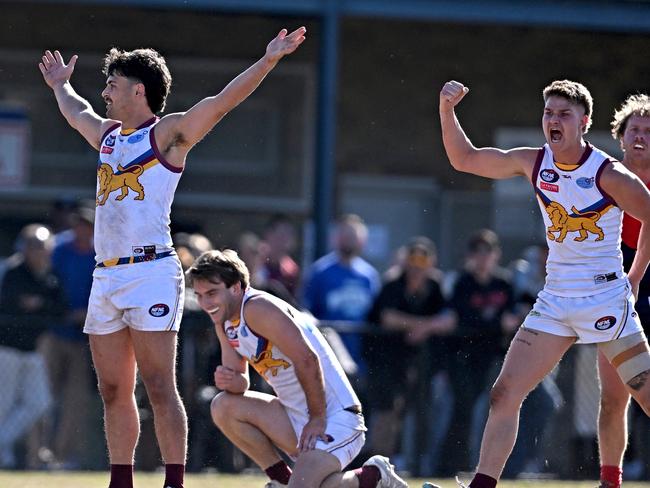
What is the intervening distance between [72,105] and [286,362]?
1.76 metres

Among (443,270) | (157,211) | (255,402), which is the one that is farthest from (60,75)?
(443,270)

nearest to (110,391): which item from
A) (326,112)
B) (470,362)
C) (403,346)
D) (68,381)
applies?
(68,381)

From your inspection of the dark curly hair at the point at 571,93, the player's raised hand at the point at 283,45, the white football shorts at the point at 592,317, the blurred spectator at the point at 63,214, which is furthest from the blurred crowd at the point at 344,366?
the dark curly hair at the point at 571,93

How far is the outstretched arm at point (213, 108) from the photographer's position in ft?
20.9

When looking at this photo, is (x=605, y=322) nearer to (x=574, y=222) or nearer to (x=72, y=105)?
(x=574, y=222)

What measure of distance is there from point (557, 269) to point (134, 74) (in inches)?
90.9

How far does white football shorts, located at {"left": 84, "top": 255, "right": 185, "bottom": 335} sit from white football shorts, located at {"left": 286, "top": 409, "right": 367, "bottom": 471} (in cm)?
93

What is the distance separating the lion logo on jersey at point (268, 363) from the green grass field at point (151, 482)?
2344mm

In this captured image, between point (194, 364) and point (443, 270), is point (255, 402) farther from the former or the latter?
point (443, 270)

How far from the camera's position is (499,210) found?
16422 mm

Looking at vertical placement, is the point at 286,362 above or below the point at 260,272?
above

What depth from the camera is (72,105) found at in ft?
22.9

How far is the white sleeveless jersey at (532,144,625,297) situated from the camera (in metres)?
6.45

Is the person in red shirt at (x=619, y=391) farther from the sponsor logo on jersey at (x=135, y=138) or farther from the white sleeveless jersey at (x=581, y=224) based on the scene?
the sponsor logo on jersey at (x=135, y=138)
